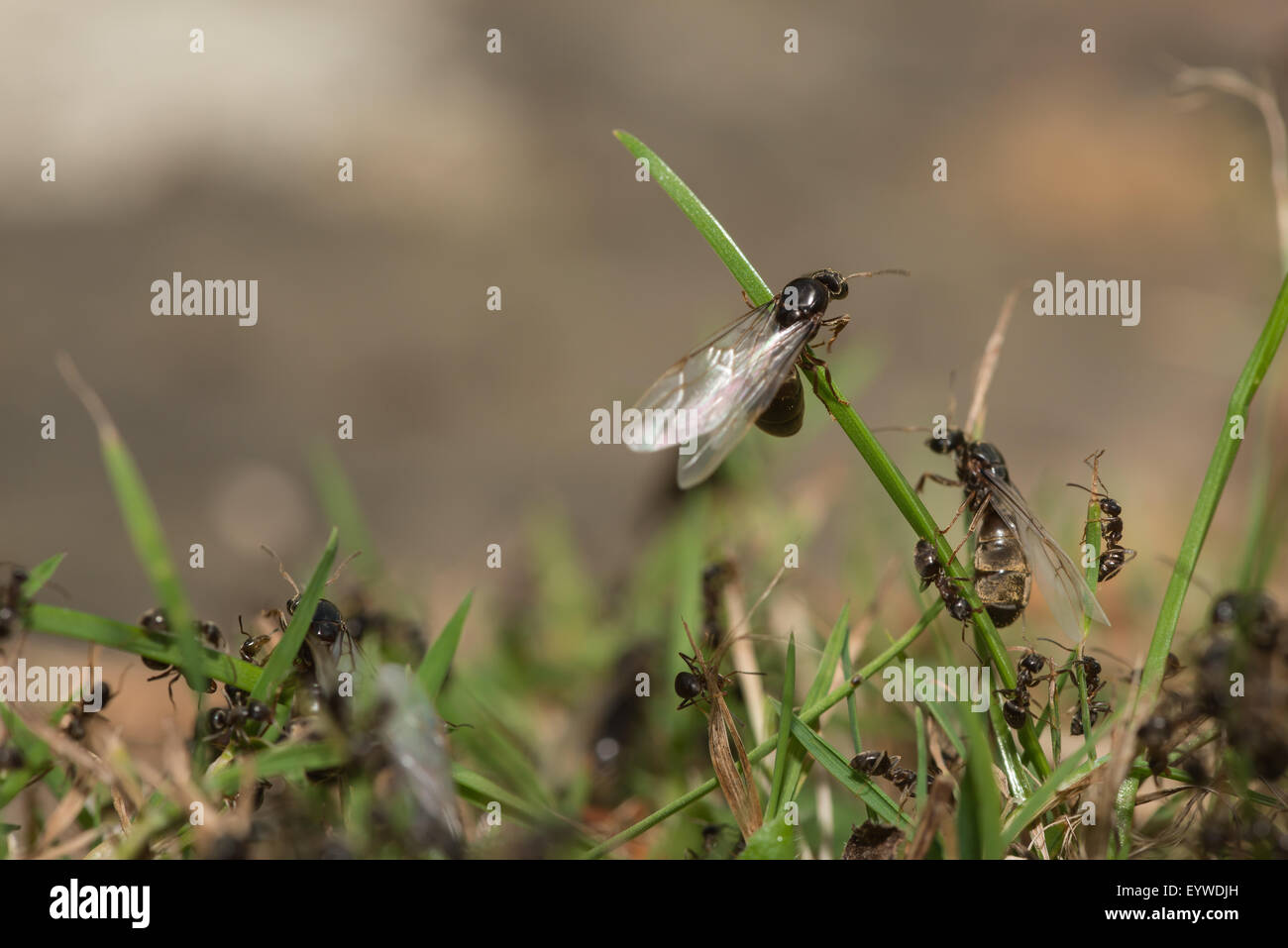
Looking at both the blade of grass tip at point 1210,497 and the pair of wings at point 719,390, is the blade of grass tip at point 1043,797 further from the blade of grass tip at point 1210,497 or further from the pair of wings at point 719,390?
the pair of wings at point 719,390

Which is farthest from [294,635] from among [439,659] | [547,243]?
[547,243]

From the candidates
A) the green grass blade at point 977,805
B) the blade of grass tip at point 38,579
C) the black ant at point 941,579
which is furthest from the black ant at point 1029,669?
the blade of grass tip at point 38,579

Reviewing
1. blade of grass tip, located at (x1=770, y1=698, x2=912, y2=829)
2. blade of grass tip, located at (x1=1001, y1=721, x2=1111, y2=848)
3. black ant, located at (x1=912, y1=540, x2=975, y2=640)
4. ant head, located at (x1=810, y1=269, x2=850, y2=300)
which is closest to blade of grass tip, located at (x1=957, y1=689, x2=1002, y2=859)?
blade of grass tip, located at (x1=1001, y1=721, x2=1111, y2=848)

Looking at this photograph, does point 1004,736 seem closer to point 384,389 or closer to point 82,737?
point 82,737

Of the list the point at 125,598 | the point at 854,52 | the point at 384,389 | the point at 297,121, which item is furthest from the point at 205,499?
the point at 854,52

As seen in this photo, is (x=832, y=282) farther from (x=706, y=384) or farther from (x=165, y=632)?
(x=165, y=632)
